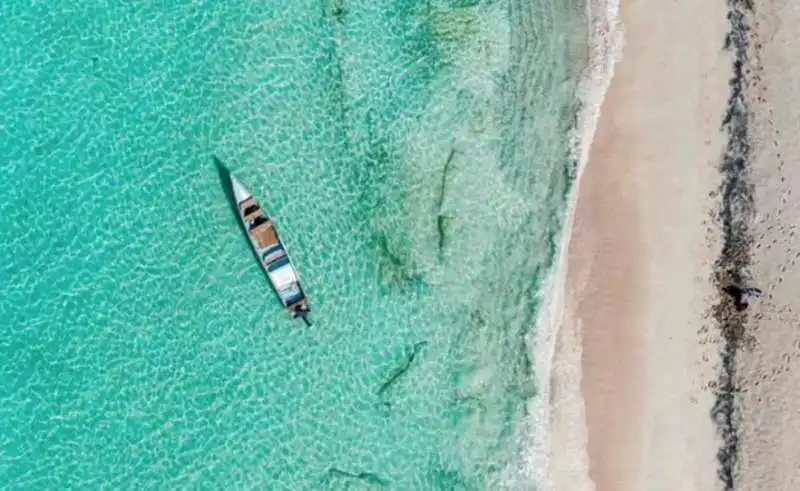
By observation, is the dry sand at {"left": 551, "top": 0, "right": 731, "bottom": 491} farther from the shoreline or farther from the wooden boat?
the wooden boat

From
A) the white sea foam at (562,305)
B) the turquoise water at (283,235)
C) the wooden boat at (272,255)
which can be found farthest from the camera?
the wooden boat at (272,255)

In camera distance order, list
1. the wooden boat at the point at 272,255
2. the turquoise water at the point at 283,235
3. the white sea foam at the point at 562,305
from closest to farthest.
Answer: the white sea foam at the point at 562,305 < the turquoise water at the point at 283,235 < the wooden boat at the point at 272,255

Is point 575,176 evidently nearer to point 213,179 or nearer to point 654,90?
point 654,90

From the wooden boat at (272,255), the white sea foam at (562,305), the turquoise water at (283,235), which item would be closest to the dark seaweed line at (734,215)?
the white sea foam at (562,305)

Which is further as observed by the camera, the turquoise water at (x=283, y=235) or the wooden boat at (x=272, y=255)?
the wooden boat at (x=272, y=255)

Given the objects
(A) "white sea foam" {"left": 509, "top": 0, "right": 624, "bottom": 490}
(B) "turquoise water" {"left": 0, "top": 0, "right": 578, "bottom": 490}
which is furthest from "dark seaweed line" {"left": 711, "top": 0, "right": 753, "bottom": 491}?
(B) "turquoise water" {"left": 0, "top": 0, "right": 578, "bottom": 490}

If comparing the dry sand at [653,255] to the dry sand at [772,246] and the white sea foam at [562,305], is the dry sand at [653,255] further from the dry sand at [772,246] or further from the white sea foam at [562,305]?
the dry sand at [772,246]

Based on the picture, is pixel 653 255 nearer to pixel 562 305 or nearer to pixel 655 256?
pixel 655 256
